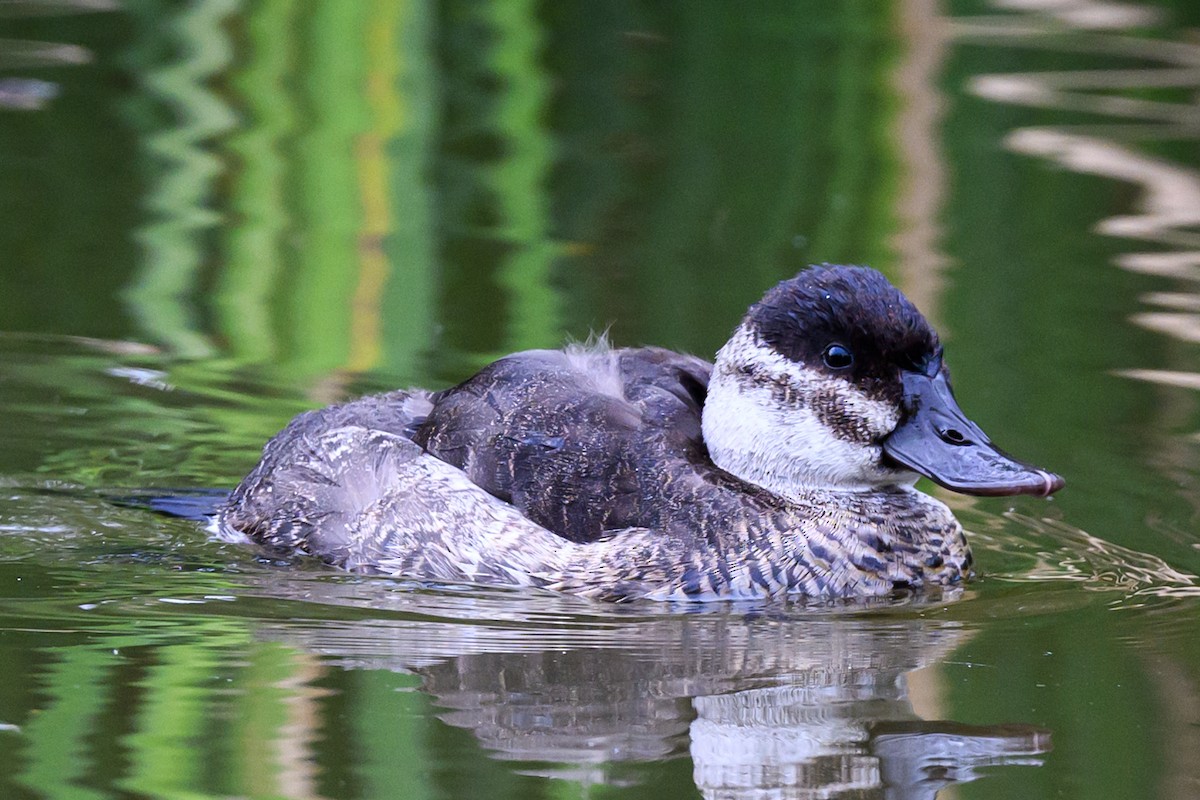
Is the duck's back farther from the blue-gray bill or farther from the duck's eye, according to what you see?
the blue-gray bill

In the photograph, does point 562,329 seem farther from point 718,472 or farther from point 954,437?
point 954,437

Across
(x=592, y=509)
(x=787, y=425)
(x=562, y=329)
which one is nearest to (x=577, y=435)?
(x=592, y=509)

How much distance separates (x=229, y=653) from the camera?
539cm

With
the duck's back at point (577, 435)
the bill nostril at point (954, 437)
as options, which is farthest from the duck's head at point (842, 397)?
the duck's back at point (577, 435)

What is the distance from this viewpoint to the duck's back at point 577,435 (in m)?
6.24

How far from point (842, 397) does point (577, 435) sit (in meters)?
0.85

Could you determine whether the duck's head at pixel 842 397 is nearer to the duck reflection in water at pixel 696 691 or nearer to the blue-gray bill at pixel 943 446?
the blue-gray bill at pixel 943 446

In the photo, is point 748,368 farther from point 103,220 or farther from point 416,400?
point 103,220

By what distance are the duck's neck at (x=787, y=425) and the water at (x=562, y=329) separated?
0.49 m

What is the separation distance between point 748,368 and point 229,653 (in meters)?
1.90

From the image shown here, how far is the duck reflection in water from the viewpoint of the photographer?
461cm

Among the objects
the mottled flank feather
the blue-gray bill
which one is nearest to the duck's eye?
the blue-gray bill

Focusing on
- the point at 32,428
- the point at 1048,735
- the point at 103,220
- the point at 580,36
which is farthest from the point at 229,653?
the point at 580,36

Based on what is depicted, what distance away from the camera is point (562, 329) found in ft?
29.8
